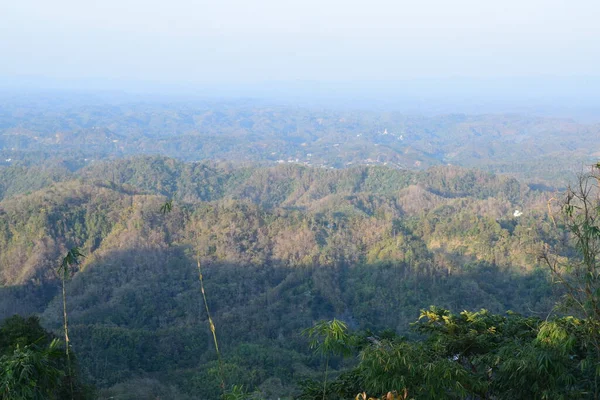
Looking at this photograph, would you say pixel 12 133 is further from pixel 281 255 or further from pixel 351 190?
pixel 281 255

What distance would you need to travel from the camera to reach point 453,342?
8805mm

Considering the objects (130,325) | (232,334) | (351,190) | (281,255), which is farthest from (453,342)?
(351,190)

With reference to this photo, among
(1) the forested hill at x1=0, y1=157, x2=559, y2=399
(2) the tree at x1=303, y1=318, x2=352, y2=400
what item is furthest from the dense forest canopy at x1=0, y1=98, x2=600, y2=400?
(1) the forested hill at x1=0, y1=157, x2=559, y2=399

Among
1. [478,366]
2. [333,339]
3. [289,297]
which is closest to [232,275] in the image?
[289,297]

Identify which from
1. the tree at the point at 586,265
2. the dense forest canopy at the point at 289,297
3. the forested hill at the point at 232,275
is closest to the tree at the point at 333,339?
the dense forest canopy at the point at 289,297

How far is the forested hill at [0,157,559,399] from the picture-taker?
1202 inches

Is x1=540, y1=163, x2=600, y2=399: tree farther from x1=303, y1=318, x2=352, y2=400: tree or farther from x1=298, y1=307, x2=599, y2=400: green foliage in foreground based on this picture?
x1=303, y1=318, x2=352, y2=400: tree

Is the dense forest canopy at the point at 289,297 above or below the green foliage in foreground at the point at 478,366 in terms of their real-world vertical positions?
below

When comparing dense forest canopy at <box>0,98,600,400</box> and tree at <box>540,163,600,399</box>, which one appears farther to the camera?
dense forest canopy at <box>0,98,600,400</box>

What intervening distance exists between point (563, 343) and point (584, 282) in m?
0.94

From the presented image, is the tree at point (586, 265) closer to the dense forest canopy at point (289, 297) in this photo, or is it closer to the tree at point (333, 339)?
the dense forest canopy at point (289, 297)

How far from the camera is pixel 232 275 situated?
47406mm

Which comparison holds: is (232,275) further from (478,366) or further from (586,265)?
(586,265)

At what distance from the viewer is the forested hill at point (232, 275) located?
100 feet
